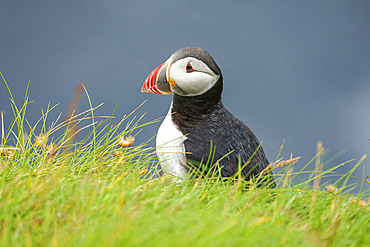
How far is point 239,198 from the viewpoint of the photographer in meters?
2.62

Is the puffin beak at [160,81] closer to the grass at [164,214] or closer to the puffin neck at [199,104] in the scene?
the puffin neck at [199,104]

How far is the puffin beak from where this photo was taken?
3982 mm

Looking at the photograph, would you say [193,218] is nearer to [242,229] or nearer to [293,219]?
[242,229]

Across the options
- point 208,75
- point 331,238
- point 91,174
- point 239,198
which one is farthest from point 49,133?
point 331,238

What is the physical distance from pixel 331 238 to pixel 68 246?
1.29 m

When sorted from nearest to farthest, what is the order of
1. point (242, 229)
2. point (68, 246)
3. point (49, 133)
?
point (68, 246), point (242, 229), point (49, 133)

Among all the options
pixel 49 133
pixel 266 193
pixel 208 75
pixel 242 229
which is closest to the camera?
pixel 242 229

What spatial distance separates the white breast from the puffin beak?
34 cm

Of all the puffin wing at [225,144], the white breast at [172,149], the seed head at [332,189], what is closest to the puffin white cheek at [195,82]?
the puffin wing at [225,144]

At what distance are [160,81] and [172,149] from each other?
2.29ft

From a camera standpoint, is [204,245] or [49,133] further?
[49,133]

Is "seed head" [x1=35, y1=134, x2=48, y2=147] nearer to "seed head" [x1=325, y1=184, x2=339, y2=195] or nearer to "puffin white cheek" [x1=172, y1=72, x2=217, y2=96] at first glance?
"puffin white cheek" [x1=172, y1=72, x2=217, y2=96]

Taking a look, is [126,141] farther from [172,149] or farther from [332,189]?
[332,189]

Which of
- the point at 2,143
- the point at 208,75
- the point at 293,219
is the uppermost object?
the point at 208,75
